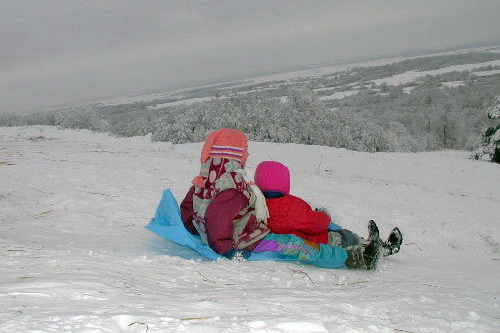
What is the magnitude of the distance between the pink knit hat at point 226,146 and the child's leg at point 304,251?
86cm

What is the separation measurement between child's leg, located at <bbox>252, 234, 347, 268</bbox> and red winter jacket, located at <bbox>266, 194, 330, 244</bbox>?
119 mm

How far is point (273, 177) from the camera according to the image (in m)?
4.52

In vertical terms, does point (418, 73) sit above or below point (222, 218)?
above

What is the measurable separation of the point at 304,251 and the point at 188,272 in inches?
50.5

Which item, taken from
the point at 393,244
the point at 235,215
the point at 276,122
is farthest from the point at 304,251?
the point at 276,122

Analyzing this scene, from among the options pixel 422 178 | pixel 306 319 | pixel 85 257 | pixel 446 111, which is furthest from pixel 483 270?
pixel 446 111

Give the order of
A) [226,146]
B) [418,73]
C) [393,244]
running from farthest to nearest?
[418,73], [393,244], [226,146]

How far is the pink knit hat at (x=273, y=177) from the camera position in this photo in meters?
4.52

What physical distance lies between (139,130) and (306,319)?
112 ft

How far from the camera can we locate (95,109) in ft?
110

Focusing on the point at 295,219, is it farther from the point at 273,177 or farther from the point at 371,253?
the point at 371,253

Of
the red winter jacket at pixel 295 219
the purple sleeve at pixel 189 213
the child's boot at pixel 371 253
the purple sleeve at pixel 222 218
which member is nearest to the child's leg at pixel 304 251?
the red winter jacket at pixel 295 219

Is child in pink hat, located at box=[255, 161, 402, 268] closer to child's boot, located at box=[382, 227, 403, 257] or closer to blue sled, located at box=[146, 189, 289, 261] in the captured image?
child's boot, located at box=[382, 227, 403, 257]

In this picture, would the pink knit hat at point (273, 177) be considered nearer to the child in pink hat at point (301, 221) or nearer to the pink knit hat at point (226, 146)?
the child in pink hat at point (301, 221)
